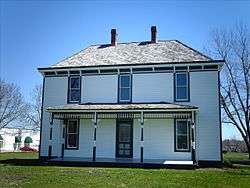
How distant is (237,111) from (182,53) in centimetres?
1059

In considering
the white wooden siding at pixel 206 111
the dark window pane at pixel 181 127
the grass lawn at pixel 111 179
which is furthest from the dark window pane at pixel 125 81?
the grass lawn at pixel 111 179

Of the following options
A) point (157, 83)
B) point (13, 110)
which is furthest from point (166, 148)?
point (13, 110)

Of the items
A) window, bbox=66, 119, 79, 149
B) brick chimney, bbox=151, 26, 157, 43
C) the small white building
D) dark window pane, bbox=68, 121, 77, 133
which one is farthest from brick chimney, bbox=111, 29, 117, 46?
the small white building

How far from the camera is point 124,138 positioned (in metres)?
22.7

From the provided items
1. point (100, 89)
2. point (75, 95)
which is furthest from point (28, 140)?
point (100, 89)

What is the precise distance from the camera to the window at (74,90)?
79.1 ft

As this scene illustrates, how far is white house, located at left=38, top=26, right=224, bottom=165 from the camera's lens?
21.2 metres

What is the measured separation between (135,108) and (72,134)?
540cm

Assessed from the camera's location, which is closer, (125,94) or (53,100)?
(125,94)

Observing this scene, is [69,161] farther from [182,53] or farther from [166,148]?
[182,53]

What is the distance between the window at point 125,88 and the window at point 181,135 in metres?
3.72

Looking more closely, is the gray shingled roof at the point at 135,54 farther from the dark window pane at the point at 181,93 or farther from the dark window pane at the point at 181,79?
the dark window pane at the point at 181,93

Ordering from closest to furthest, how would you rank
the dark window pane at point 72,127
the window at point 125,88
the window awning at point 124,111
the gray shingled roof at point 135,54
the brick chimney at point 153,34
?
the window awning at point 124,111, the window at point 125,88, the gray shingled roof at point 135,54, the dark window pane at point 72,127, the brick chimney at point 153,34

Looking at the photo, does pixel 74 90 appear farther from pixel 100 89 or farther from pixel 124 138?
pixel 124 138
